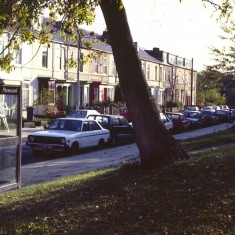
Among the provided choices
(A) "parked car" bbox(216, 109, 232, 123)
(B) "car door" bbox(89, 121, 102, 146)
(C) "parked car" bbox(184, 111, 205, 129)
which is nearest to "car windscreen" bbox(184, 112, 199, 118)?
(C) "parked car" bbox(184, 111, 205, 129)

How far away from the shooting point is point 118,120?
25.0 metres

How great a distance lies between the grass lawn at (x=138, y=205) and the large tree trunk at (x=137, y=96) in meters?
0.52

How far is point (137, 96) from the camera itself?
9594 mm

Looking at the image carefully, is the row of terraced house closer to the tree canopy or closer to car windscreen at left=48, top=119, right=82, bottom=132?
car windscreen at left=48, top=119, right=82, bottom=132

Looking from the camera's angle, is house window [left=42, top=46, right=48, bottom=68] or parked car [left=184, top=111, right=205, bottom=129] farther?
house window [left=42, top=46, right=48, bottom=68]


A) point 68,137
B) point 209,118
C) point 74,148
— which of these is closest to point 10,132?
point 68,137

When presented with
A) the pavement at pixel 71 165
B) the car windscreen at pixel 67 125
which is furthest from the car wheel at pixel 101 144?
Answer: the car windscreen at pixel 67 125

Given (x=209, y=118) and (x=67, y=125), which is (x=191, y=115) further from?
(x=67, y=125)

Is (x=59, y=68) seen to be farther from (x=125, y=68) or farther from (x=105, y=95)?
(x=125, y=68)

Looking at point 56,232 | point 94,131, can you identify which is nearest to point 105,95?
point 94,131

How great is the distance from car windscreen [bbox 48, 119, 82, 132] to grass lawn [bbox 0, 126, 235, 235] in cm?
1106

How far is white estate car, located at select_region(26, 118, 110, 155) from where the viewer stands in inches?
737

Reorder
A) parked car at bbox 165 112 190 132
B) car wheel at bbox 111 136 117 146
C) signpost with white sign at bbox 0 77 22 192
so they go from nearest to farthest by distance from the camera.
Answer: signpost with white sign at bbox 0 77 22 192
car wheel at bbox 111 136 117 146
parked car at bbox 165 112 190 132

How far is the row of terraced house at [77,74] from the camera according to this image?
4009cm
